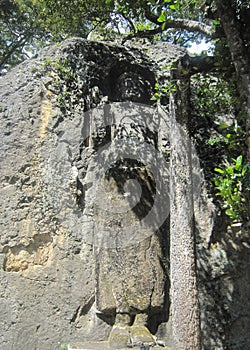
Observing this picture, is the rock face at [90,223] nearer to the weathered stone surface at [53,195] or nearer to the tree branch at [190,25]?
the weathered stone surface at [53,195]

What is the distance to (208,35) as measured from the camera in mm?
4418

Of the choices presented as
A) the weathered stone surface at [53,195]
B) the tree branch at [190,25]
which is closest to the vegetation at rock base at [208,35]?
the tree branch at [190,25]

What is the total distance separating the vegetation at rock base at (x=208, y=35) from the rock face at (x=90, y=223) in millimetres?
552

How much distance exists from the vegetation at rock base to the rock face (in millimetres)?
552

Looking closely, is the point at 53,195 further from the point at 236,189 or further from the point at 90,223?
the point at 236,189

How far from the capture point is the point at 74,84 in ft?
18.9

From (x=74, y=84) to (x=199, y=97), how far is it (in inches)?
71.4

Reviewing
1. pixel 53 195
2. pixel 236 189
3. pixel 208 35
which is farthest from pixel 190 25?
pixel 53 195

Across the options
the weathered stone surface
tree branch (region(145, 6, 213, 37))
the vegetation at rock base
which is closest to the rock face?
the weathered stone surface

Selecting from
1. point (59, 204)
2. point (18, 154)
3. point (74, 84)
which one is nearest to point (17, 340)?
point (59, 204)

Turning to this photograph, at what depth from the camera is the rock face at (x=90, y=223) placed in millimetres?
4637

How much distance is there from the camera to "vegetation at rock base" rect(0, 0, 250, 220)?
3.82 metres

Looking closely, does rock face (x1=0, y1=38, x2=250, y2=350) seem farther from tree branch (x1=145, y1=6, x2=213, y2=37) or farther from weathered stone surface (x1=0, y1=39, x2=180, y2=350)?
tree branch (x1=145, y1=6, x2=213, y2=37)

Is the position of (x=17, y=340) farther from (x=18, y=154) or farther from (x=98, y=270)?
(x=18, y=154)
